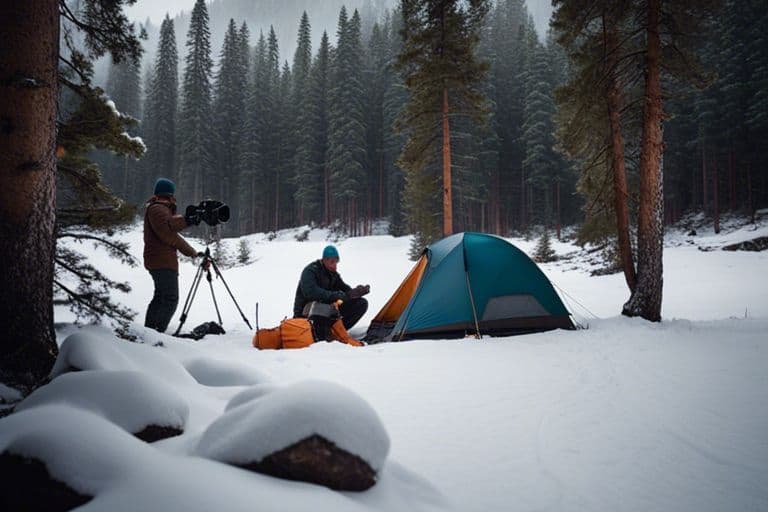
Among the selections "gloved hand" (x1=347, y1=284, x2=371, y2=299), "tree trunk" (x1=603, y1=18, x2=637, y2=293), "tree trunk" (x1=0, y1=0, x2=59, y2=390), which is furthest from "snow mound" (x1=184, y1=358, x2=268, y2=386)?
"tree trunk" (x1=603, y1=18, x2=637, y2=293)

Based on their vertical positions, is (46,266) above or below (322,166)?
below

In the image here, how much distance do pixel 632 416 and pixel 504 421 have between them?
101 cm

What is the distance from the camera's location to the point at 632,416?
2859 millimetres

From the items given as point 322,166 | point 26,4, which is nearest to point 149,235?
point 26,4

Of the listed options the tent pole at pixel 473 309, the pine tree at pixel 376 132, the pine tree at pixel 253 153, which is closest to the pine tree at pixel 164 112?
the pine tree at pixel 253 153

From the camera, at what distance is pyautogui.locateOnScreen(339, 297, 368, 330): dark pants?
6.73m

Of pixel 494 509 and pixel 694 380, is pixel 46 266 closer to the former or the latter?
pixel 494 509

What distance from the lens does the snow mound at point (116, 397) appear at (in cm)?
167

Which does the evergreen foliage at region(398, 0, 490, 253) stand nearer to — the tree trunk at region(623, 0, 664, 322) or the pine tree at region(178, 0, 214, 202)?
the tree trunk at region(623, 0, 664, 322)

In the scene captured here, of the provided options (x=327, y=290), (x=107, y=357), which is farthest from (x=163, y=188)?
(x=107, y=357)

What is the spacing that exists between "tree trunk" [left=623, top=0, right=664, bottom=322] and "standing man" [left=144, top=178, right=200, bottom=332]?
7307mm

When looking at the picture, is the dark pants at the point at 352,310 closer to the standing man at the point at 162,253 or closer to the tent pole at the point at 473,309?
the tent pole at the point at 473,309

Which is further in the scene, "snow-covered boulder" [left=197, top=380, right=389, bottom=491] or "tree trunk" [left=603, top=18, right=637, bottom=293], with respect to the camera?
"tree trunk" [left=603, top=18, right=637, bottom=293]

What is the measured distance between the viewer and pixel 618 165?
7.04m
